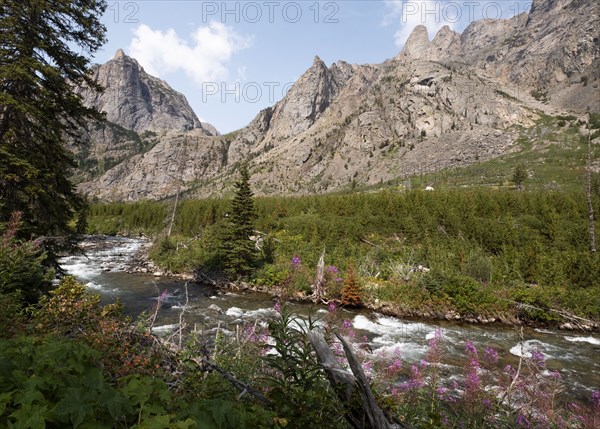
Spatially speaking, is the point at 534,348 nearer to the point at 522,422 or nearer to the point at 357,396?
the point at 522,422

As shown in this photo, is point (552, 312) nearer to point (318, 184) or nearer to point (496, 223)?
point (496, 223)

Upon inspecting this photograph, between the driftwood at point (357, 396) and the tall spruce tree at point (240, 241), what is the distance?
21170 mm

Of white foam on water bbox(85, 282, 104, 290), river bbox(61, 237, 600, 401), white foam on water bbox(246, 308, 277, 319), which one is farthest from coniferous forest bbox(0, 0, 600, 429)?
white foam on water bbox(85, 282, 104, 290)

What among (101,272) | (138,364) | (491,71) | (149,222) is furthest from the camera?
(491,71)

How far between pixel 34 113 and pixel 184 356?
7752mm

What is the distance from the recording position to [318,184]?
149 m

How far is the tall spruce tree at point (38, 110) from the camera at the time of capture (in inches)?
317

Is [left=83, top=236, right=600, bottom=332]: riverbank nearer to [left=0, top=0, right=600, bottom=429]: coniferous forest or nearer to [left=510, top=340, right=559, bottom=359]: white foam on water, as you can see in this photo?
[left=0, top=0, right=600, bottom=429]: coniferous forest

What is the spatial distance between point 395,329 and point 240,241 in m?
12.7

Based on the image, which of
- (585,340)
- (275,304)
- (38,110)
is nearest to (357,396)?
(275,304)

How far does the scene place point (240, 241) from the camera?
23625mm

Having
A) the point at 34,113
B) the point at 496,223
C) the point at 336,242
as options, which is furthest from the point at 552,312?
the point at 34,113

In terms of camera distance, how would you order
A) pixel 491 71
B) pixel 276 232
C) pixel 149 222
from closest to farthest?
1. pixel 276 232
2. pixel 149 222
3. pixel 491 71

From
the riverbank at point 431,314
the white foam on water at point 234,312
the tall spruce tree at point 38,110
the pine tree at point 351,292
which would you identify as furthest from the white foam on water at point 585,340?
the tall spruce tree at point 38,110
